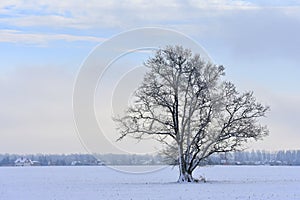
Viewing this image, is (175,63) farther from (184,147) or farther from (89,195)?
(89,195)

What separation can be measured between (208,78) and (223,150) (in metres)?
5.80

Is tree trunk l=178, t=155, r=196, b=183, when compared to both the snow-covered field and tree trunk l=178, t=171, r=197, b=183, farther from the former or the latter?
the snow-covered field

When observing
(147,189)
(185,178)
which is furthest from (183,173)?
(147,189)

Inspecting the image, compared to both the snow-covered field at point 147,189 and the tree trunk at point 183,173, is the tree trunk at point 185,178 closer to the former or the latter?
the tree trunk at point 183,173

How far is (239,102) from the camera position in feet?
160

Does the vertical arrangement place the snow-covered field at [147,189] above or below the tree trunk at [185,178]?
below

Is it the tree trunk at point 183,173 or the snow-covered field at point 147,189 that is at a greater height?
the tree trunk at point 183,173

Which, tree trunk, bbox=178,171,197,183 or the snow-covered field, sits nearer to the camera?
the snow-covered field

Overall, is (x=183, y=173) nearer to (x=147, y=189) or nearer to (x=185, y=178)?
(x=185, y=178)

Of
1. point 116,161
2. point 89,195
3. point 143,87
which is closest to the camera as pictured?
point 89,195

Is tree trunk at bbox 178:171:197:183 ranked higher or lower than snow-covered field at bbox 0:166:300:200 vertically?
higher

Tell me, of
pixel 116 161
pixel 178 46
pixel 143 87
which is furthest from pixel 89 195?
pixel 178 46

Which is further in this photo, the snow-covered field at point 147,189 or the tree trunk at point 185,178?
the tree trunk at point 185,178

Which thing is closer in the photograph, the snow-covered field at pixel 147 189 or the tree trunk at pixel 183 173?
the snow-covered field at pixel 147 189
